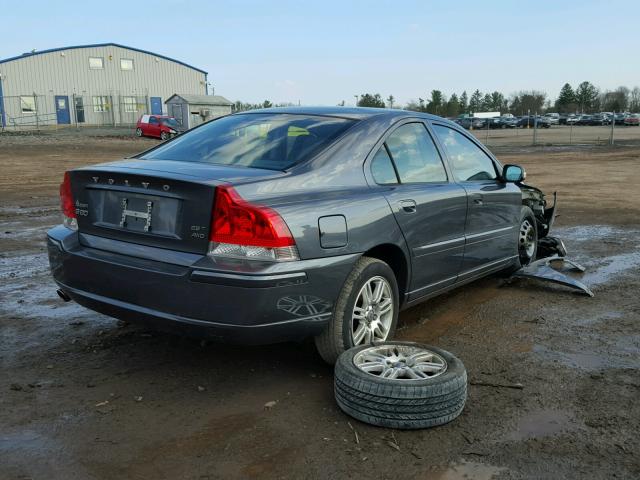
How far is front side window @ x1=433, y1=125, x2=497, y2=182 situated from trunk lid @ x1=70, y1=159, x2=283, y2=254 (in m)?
1.90

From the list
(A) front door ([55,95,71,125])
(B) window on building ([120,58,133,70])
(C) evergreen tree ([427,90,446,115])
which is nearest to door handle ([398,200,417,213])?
(A) front door ([55,95,71,125])

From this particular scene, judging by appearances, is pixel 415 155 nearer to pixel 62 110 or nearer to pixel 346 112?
pixel 346 112

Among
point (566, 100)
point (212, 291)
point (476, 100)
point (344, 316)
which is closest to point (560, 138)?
point (344, 316)

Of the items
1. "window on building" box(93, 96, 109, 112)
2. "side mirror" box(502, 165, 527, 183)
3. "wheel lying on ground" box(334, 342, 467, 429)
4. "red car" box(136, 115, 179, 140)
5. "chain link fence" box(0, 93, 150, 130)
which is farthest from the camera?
"window on building" box(93, 96, 109, 112)

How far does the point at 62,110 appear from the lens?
50531 millimetres

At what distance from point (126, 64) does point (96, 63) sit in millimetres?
2549

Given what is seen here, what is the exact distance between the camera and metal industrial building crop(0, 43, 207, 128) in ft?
160

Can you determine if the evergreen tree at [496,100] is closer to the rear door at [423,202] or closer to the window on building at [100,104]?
the window on building at [100,104]

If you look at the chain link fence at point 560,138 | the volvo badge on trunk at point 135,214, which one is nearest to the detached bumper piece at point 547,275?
the volvo badge on trunk at point 135,214

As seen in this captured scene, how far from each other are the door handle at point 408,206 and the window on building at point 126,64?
5523cm

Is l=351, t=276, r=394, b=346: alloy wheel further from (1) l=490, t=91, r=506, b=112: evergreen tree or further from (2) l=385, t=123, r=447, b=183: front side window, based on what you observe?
(1) l=490, t=91, r=506, b=112: evergreen tree

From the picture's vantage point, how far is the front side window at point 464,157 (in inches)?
197

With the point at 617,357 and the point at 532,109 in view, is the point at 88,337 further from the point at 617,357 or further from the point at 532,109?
the point at 532,109

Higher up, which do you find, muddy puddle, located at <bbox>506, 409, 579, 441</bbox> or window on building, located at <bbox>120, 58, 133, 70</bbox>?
window on building, located at <bbox>120, 58, 133, 70</bbox>
